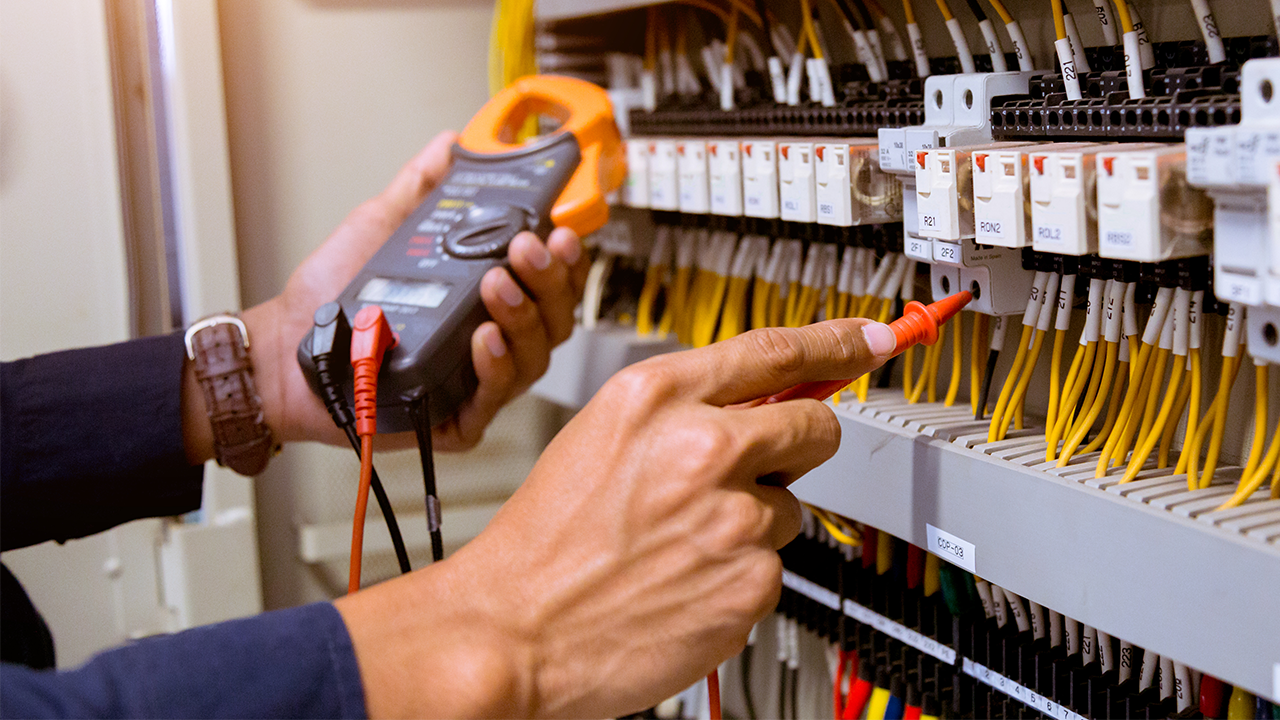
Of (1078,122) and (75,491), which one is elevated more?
(1078,122)

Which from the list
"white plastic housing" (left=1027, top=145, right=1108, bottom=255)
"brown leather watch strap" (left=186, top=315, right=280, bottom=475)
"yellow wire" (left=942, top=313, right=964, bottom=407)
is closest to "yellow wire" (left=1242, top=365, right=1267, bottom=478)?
"white plastic housing" (left=1027, top=145, right=1108, bottom=255)

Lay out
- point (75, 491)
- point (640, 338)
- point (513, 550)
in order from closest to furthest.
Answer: point (513, 550) → point (75, 491) → point (640, 338)

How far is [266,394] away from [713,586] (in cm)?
62

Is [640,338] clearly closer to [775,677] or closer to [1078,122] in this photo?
[775,677]

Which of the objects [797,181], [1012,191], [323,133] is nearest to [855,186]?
[797,181]

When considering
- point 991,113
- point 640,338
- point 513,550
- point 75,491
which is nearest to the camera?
point 513,550

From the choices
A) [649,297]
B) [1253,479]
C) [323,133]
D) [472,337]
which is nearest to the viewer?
[1253,479]

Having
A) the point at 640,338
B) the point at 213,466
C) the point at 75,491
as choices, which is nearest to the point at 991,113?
the point at 640,338

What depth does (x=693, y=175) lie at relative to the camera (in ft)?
3.04

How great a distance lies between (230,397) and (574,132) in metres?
0.41

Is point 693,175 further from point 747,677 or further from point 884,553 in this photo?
point 747,677

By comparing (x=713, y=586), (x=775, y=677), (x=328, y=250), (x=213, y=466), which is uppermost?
(x=328, y=250)

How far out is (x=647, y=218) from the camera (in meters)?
1.15

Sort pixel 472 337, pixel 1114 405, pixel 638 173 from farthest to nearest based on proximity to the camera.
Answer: pixel 638 173, pixel 472 337, pixel 1114 405
